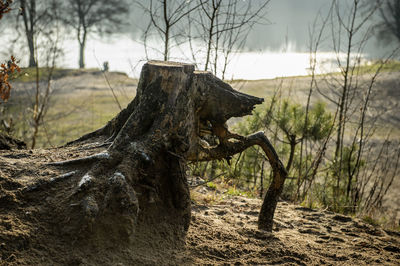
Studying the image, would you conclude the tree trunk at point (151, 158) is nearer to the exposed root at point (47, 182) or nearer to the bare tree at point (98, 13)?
the exposed root at point (47, 182)

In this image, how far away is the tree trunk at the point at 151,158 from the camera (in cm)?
216

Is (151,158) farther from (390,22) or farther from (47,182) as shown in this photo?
(390,22)

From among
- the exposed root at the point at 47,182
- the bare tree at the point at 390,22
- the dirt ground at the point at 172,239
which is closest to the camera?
the dirt ground at the point at 172,239

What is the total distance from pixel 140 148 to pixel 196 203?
1.48 m

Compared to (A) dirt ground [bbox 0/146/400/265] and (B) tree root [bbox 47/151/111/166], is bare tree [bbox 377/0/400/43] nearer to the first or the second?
(A) dirt ground [bbox 0/146/400/265]

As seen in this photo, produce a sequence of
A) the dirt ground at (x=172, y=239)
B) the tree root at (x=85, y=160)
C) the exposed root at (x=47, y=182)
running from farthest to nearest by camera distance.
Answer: the tree root at (x=85, y=160), the exposed root at (x=47, y=182), the dirt ground at (x=172, y=239)

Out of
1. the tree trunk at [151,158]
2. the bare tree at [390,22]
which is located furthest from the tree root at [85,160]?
the bare tree at [390,22]

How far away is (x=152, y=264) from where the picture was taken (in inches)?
83.9

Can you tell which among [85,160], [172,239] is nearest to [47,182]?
[85,160]

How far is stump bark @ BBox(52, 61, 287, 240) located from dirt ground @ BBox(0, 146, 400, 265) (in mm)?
100

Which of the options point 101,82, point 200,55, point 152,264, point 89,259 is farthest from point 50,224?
point 101,82

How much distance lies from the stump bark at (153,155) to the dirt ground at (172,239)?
100 millimetres

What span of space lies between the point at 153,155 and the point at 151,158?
0.09ft

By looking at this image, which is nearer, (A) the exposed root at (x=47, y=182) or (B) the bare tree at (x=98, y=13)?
(A) the exposed root at (x=47, y=182)
